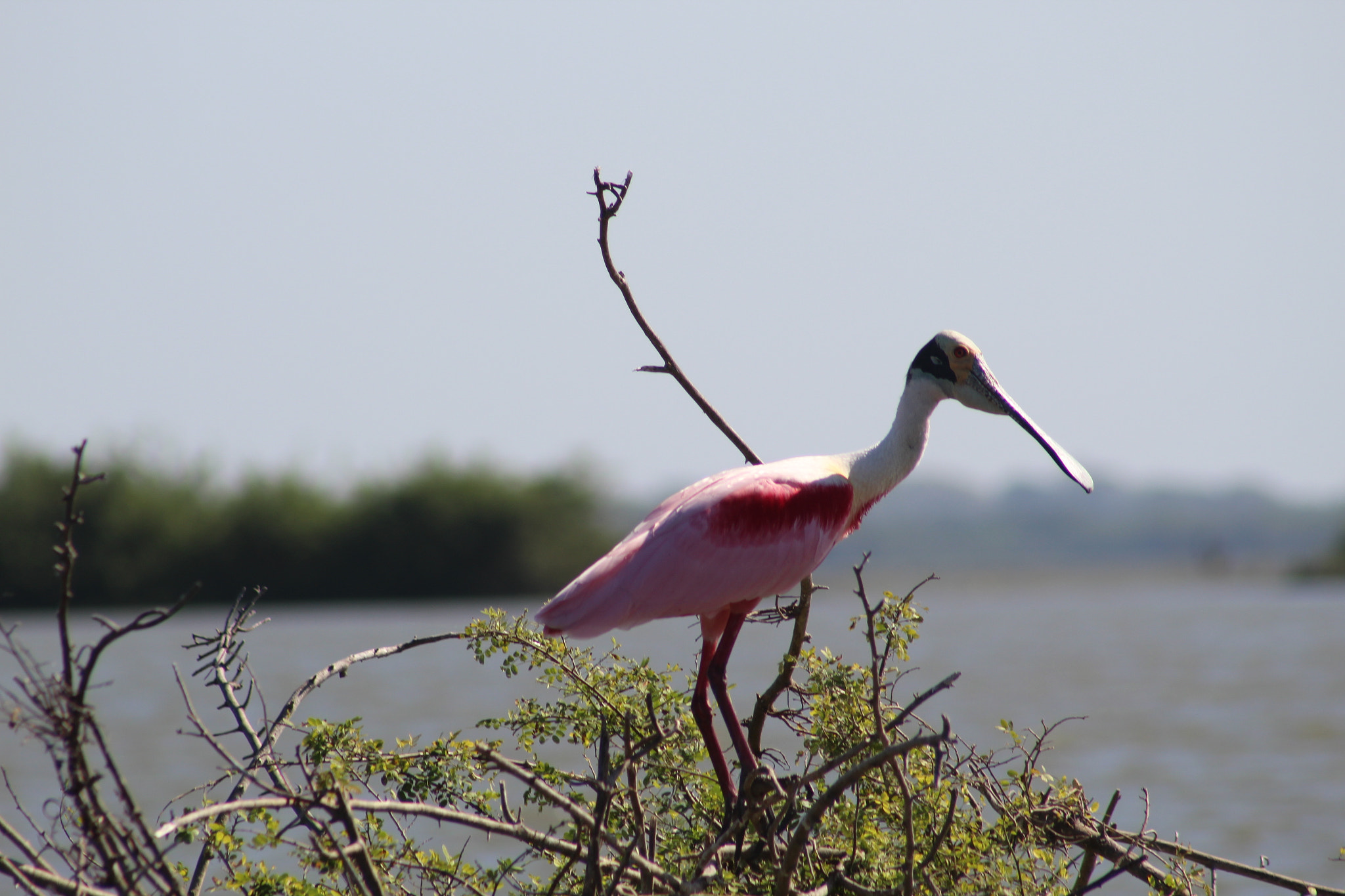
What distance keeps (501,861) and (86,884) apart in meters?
1.41

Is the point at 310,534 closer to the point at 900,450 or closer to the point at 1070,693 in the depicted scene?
the point at 1070,693

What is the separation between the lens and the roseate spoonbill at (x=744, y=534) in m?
4.82

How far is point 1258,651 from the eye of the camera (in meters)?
29.6

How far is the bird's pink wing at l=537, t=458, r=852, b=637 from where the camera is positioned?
4816 millimetres

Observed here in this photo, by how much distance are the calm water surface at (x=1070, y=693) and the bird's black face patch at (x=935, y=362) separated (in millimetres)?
1521

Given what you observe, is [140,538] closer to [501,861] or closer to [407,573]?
[407,573]

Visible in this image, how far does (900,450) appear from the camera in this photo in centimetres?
530

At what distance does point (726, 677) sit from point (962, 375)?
1.37 metres

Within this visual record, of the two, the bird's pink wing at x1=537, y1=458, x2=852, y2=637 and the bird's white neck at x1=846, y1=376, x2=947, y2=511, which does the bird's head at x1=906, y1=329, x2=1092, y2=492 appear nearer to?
the bird's white neck at x1=846, y1=376, x2=947, y2=511

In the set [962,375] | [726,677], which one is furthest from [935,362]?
[726,677]

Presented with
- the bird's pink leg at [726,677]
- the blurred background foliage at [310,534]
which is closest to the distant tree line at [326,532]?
the blurred background foliage at [310,534]

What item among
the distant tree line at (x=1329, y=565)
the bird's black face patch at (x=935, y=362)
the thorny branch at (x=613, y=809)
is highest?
the distant tree line at (x=1329, y=565)

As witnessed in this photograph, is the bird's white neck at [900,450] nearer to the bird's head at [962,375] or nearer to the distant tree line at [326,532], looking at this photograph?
the bird's head at [962,375]

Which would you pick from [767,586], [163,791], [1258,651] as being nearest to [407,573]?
[1258,651]
